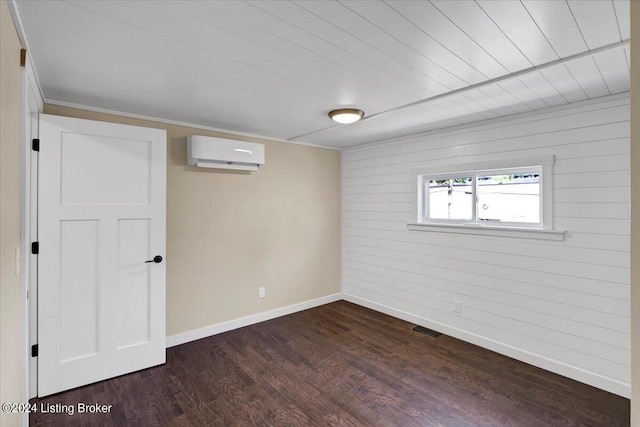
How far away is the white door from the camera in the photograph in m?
2.40

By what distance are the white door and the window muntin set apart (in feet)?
9.75

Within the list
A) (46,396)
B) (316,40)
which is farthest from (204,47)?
(46,396)

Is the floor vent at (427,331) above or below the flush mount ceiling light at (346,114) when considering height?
below

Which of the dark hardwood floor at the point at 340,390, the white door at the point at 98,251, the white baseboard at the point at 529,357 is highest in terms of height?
the white door at the point at 98,251

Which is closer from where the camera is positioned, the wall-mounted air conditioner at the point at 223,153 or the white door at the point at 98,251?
the white door at the point at 98,251

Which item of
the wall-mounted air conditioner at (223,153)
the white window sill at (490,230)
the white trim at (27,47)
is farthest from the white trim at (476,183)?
the white trim at (27,47)

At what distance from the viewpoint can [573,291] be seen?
2.67 m

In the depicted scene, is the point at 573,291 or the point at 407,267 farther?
the point at 407,267

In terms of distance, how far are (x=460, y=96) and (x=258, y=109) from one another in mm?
1713

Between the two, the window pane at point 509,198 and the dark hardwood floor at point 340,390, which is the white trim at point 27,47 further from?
the window pane at point 509,198

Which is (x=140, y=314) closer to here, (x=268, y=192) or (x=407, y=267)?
(x=268, y=192)

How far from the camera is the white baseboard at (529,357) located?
248 cm

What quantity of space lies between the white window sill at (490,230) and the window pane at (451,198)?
19cm

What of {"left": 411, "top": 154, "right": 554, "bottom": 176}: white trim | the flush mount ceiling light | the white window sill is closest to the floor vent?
the white window sill
